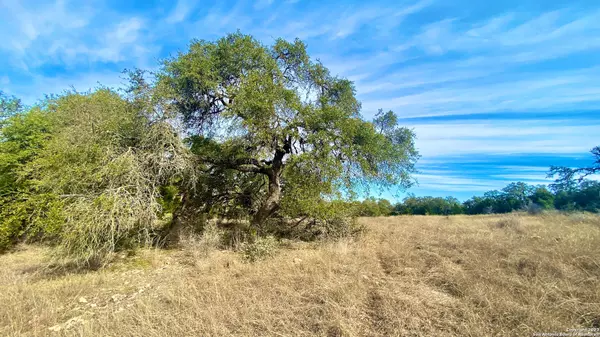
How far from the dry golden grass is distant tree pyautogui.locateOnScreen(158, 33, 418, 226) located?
3399mm

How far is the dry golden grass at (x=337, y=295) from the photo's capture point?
Result: 303cm

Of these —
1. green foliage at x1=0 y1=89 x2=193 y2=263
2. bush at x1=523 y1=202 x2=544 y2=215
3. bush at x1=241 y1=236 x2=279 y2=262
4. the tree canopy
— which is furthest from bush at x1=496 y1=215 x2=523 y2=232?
green foliage at x1=0 y1=89 x2=193 y2=263

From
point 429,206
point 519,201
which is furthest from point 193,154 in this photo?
point 429,206

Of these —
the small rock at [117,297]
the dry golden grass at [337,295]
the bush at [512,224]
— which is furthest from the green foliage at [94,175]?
the bush at [512,224]

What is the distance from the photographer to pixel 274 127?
8781mm

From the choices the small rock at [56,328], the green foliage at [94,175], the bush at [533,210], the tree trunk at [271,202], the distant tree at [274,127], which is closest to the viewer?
the small rock at [56,328]

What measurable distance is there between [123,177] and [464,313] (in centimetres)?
870

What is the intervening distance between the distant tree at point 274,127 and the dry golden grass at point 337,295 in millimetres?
3399

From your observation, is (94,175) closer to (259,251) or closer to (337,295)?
(259,251)

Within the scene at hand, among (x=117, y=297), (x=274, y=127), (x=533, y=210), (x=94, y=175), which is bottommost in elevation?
(x=117, y=297)

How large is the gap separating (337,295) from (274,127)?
639 centimetres

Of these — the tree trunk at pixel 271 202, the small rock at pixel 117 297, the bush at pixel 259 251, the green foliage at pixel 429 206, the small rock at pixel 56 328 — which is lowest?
the green foliage at pixel 429 206

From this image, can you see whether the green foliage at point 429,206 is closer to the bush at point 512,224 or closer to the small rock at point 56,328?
the bush at point 512,224

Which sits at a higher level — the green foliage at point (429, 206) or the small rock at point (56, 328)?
the small rock at point (56, 328)
